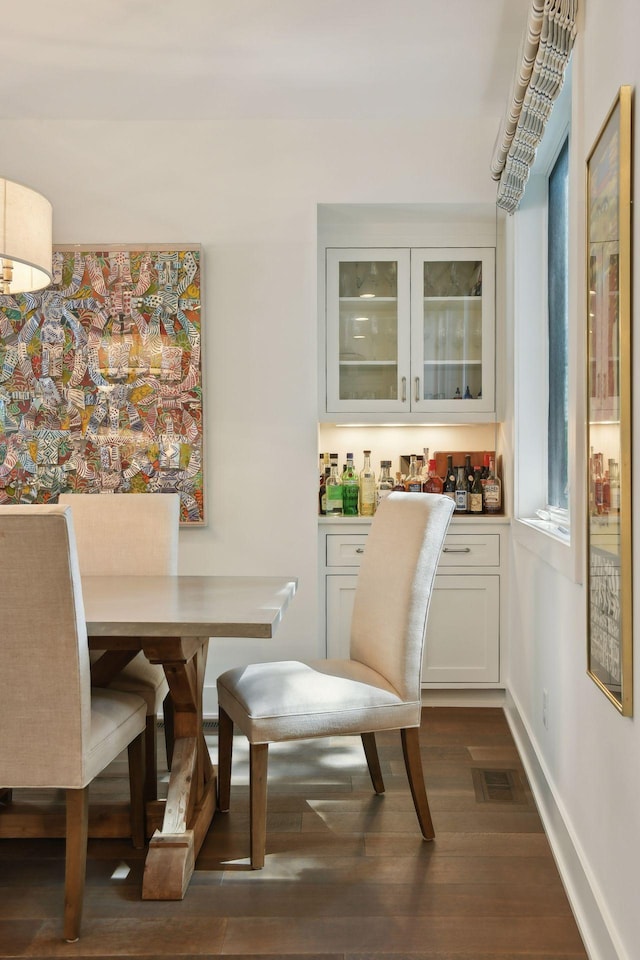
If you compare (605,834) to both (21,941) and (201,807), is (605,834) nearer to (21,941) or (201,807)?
(201,807)

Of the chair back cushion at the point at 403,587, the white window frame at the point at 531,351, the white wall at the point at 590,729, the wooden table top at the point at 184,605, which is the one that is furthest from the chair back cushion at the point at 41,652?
the white window frame at the point at 531,351

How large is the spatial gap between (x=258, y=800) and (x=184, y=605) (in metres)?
0.55

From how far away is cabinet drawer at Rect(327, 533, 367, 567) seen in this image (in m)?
3.77

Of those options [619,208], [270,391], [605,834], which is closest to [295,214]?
[270,391]

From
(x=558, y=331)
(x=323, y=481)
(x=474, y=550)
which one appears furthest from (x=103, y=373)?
(x=558, y=331)

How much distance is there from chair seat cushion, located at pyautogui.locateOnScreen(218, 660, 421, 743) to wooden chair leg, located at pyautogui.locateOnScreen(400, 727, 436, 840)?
0.05 metres

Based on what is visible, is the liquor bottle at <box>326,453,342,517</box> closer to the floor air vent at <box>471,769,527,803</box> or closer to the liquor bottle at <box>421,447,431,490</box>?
the liquor bottle at <box>421,447,431,490</box>

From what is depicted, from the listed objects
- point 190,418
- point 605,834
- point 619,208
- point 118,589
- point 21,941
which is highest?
point 619,208

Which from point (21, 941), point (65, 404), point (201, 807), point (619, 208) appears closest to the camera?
point (619, 208)

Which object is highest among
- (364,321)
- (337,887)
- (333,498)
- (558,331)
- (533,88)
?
(533,88)

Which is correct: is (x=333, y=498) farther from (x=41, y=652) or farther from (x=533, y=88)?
(x=41, y=652)

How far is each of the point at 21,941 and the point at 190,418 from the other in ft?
7.12

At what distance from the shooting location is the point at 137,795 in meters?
2.41

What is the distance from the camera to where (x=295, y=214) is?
12.1 ft
